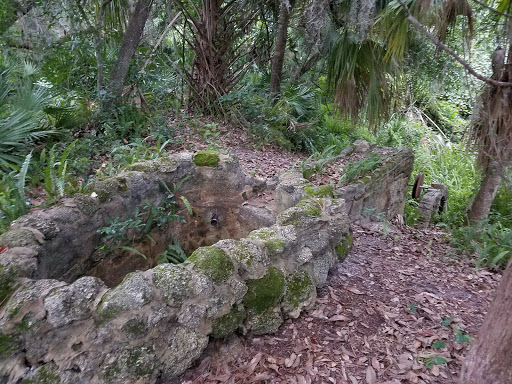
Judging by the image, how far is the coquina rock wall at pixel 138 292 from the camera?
1516 mm

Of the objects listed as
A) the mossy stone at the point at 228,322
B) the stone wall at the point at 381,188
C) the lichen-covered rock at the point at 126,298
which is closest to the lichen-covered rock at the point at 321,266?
the mossy stone at the point at 228,322

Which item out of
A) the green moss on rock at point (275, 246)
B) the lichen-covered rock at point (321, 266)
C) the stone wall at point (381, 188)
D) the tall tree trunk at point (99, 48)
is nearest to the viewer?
the green moss on rock at point (275, 246)

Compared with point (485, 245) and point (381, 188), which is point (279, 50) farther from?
point (485, 245)

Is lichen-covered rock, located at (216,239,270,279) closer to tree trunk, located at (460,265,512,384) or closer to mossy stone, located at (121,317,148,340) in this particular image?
mossy stone, located at (121,317,148,340)

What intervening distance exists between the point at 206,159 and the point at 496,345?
8.09 feet

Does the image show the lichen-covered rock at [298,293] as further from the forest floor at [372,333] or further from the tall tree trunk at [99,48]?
the tall tree trunk at [99,48]

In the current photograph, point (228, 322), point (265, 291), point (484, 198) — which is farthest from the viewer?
point (484, 198)

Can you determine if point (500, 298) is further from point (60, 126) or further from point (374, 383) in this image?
point (60, 126)

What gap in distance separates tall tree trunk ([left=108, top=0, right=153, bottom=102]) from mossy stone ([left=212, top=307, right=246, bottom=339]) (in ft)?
13.6

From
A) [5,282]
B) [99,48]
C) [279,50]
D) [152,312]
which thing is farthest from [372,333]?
[279,50]

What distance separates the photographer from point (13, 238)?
185 centimetres

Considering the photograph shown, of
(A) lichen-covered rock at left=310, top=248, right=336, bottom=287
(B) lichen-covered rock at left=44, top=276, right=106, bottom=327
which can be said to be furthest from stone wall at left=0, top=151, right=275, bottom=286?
(A) lichen-covered rock at left=310, top=248, right=336, bottom=287

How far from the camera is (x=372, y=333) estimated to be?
2.27 m

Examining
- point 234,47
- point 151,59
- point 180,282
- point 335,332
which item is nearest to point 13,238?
point 180,282
